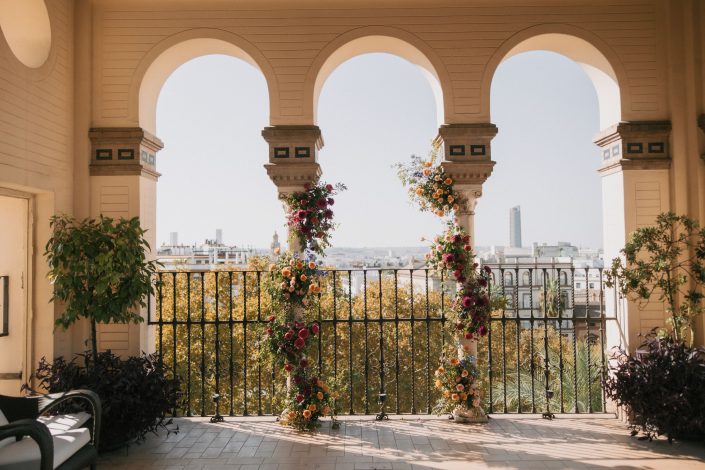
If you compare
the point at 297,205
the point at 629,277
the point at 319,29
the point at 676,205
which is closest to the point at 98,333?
the point at 297,205

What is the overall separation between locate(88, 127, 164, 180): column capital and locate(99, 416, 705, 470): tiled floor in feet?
7.91

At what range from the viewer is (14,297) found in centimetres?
450

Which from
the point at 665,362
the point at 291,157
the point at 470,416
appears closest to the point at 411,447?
the point at 470,416

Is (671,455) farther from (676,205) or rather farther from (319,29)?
(319,29)

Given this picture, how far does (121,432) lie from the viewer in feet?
13.5

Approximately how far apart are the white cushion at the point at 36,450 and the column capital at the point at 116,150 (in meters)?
2.46

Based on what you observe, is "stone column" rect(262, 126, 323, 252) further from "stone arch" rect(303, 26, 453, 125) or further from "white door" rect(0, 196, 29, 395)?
"white door" rect(0, 196, 29, 395)

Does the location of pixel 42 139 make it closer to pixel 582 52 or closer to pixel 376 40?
pixel 376 40

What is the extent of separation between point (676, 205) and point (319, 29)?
146 inches

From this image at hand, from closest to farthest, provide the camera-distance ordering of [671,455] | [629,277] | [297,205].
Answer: [671,455] → [629,277] → [297,205]

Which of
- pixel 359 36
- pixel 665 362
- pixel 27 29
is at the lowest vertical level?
pixel 665 362

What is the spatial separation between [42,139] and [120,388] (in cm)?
219

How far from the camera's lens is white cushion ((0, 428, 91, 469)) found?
286 centimetres

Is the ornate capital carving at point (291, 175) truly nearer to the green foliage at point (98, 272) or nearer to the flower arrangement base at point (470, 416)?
the green foliage at point (98, 272)
